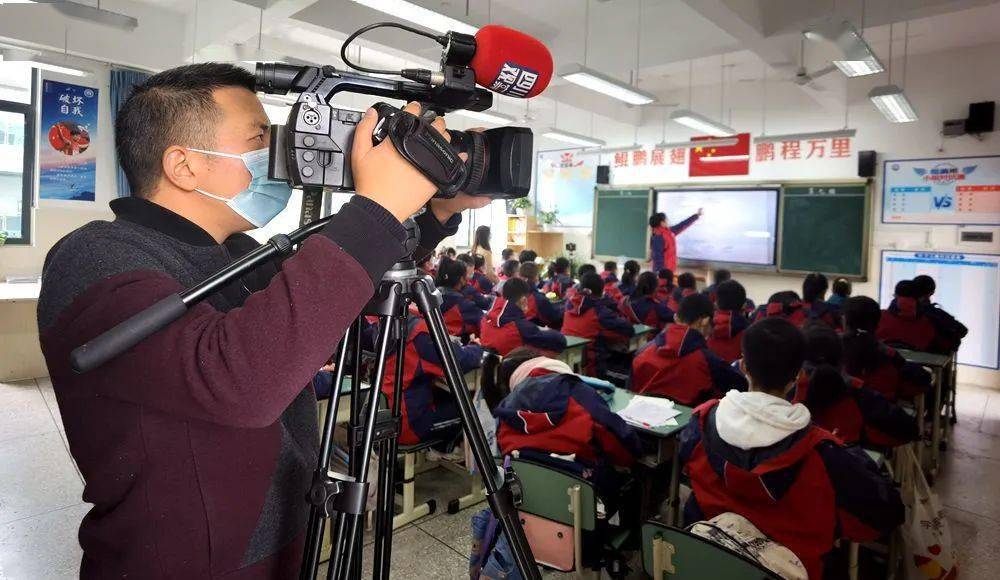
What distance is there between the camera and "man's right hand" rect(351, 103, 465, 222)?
0.64 metres

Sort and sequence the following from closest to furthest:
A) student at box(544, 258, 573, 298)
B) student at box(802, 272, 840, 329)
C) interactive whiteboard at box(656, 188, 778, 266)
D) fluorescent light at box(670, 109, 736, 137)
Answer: student at box(802, 272, 840, 329) < fluorescent light at box(670, 109, 736, 137) < student at box(544, 258, 573, 298) < interactive whiteboard at box(656, 188, 778, 266)

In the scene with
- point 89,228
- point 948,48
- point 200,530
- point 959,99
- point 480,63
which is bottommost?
point 200,530

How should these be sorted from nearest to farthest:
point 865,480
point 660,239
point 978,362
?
point 865,480 → point 978,362 → point 660,239

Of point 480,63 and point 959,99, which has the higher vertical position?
point 959,99

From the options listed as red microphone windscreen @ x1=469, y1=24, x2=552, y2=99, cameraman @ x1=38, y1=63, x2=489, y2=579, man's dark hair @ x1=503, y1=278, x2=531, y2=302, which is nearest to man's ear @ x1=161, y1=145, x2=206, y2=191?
cameraman @ x1=38, y1=63, x2=489, y2=579

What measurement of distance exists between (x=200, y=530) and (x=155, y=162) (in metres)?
0.46

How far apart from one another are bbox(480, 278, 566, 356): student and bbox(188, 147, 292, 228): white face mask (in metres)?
2.79

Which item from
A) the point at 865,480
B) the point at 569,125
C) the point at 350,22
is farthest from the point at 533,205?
the point at 865,480

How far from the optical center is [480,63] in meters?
0.85

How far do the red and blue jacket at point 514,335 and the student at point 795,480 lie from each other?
1876 mm

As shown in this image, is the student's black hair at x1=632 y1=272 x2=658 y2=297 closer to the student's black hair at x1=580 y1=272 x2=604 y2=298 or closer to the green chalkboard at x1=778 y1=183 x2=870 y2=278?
the student's black hair at x1=580 y1=272 x2=604 y2=298

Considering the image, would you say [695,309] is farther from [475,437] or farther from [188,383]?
[188,383]

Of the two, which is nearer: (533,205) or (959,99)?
(959,99)

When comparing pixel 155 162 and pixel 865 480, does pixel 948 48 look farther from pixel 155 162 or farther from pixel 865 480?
pixel 155 162
